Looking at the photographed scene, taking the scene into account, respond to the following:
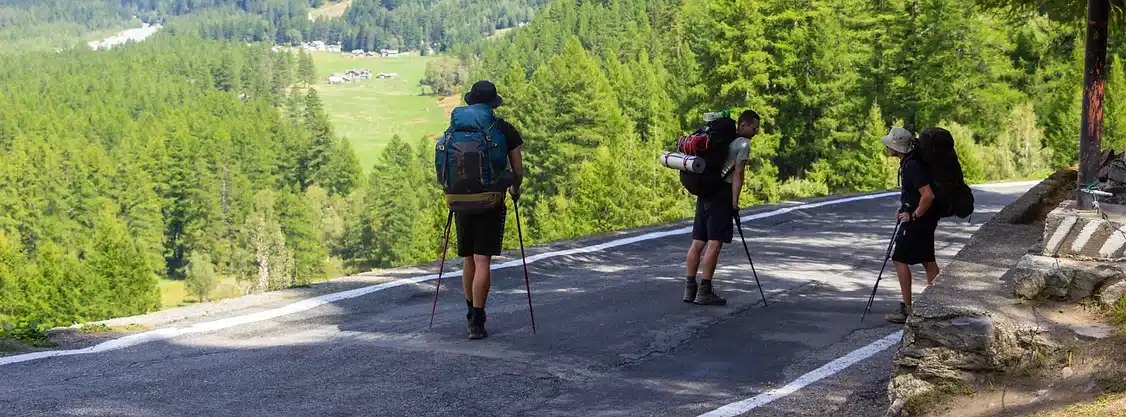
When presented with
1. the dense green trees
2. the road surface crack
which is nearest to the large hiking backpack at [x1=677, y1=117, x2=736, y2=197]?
the road surface crack

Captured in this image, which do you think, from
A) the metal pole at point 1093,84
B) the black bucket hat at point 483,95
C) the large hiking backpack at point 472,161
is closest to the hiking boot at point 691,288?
the large hiking backpack at point 472,161

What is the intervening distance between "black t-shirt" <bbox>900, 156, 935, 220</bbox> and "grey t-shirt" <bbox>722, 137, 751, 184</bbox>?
1.27 metres

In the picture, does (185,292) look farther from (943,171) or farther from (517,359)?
(943,171)

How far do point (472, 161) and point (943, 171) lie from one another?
141 inches

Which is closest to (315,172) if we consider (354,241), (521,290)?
(354,241)

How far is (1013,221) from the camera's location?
9.41 metres

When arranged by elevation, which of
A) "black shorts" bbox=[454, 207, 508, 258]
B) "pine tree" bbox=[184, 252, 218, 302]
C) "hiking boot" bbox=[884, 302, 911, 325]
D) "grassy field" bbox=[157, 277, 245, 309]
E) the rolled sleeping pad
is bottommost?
"grassy field" bbox=[157, 277, 245, 309]

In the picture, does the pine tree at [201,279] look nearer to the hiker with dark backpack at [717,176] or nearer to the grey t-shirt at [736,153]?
the hiker with dark backpack at [717,176]

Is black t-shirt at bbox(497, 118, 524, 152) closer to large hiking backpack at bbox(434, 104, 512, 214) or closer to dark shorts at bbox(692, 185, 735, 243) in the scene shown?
large hiking backpack at bbox(434, 104, 512, 214)

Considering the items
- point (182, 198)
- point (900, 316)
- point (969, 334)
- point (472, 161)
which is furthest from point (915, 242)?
point (182, 198)

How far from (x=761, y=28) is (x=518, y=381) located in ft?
155

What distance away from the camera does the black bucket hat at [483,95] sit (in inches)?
328

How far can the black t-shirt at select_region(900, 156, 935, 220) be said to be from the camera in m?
8.68

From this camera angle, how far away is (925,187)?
28.3 feet
